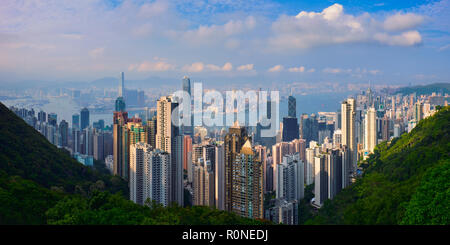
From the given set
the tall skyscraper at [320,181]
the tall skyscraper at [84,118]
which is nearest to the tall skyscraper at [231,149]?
the tall skyscraper at [320,181]

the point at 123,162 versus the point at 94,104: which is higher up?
the point at 94,104

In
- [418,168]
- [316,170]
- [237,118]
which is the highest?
[237,118]

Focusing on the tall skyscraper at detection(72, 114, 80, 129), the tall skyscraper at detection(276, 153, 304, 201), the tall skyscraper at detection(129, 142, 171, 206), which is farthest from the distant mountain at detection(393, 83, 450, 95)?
the tall skyscraper at detection(72, 114, 80, 129)

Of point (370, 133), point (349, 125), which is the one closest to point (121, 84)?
point (349, 125)

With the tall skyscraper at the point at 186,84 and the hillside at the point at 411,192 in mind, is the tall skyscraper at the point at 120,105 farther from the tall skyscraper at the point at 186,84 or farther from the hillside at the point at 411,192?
the hillside at the point at 411,192
